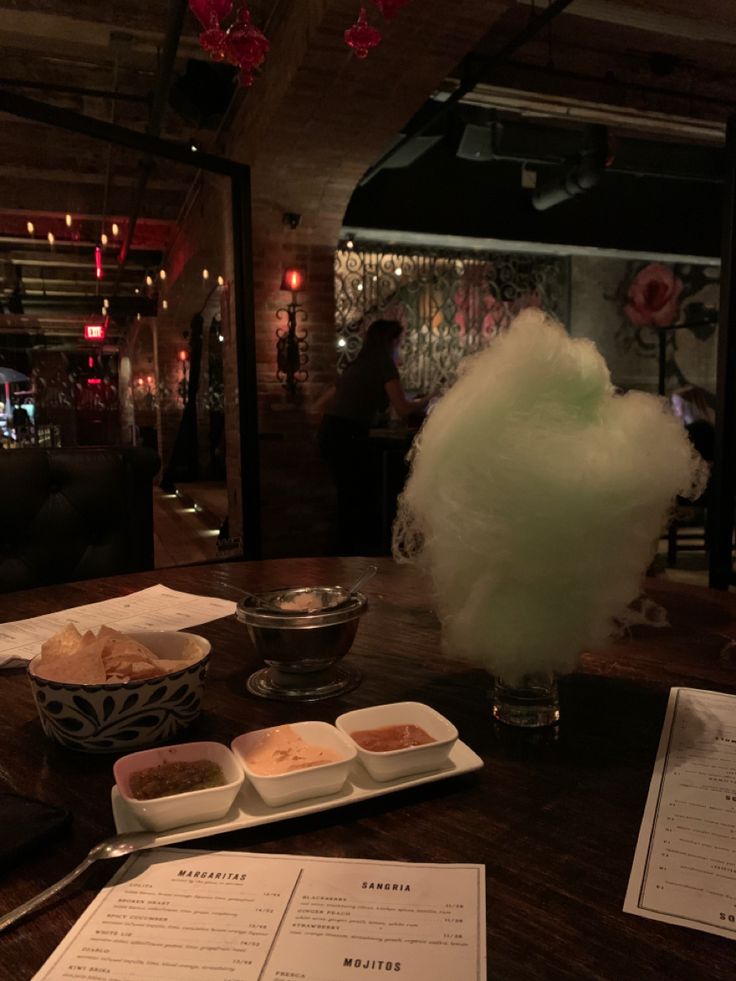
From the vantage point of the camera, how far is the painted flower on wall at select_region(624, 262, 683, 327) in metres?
8.50

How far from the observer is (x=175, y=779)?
62 cm

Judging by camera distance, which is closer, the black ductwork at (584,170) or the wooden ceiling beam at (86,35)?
the wooden ceiling beam at (86,35)

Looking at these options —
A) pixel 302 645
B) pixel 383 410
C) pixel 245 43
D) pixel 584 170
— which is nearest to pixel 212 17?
pixel 245 43

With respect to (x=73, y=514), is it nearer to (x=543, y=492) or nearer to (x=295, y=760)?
(x=295, y=760)

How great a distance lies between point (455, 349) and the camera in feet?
25.7

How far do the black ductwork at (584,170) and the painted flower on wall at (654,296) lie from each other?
2.55 meters

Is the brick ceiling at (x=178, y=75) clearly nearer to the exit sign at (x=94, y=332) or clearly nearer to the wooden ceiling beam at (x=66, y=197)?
the wooden ceiling beam at (x=66, y=197)

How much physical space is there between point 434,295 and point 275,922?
763 centimetres

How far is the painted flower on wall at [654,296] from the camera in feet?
27.9

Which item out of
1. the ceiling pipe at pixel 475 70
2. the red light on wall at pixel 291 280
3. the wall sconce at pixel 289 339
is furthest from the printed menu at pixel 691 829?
the red light on wall at pixel 291 280

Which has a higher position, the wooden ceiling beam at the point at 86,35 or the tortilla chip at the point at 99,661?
the wooden ceiling beam at the point at 86,35

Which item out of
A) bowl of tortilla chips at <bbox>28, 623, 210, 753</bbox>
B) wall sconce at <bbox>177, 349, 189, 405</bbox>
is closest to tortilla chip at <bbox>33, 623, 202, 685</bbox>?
bowl of tortilla chips at <bbox>28, 623, 210, 753</bbox>

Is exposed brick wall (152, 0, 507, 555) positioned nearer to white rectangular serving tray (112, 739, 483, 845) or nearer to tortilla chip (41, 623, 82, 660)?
tortilla chip (41, 623, 82, 660)

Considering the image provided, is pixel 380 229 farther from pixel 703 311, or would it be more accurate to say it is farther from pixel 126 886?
pixel 126 886
